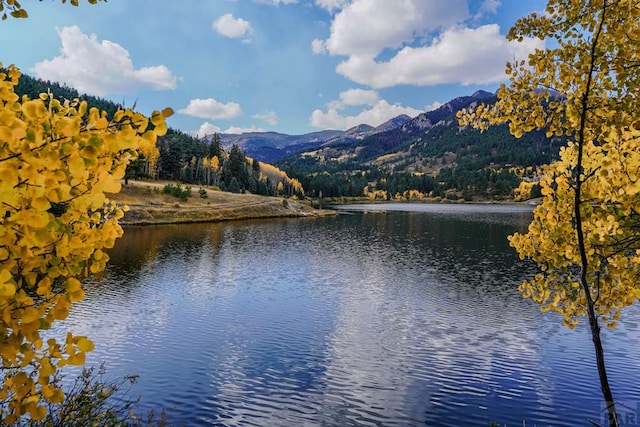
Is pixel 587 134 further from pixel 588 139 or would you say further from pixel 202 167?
pixel 202 167

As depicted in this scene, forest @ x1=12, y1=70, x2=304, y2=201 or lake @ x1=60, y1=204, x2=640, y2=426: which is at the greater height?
forest @ x1=12, y1=70, x2=304, y2=201

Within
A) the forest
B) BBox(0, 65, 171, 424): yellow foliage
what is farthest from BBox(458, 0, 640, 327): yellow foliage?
the forest

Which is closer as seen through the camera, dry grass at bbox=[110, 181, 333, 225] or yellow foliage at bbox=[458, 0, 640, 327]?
yellow foliage at bbox=[458, 0, 640, 327]

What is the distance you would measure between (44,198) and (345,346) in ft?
77.2

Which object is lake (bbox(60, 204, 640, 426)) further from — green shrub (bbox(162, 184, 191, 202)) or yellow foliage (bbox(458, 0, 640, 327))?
green shrub (bbox(162, 184, 191, 202))

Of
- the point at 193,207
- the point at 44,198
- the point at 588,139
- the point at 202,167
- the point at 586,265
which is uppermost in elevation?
the point at 202,167

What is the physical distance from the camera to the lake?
18172mm

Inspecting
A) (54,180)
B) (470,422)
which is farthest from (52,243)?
(470,422)

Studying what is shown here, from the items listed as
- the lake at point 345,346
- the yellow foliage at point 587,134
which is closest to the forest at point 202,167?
the lake at point 345,346

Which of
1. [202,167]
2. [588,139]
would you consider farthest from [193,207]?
[588,139]

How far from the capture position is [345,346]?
25.0 metres

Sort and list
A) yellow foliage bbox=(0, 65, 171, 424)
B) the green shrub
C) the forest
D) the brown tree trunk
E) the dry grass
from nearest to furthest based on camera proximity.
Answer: yellow foliage bbox=(0, 65, 171, 424) → the brown tree trunk → the dry grass → the green shrub → the forest

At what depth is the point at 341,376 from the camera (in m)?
21.0

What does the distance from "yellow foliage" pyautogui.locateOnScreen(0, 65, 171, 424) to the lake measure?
1512 cm
